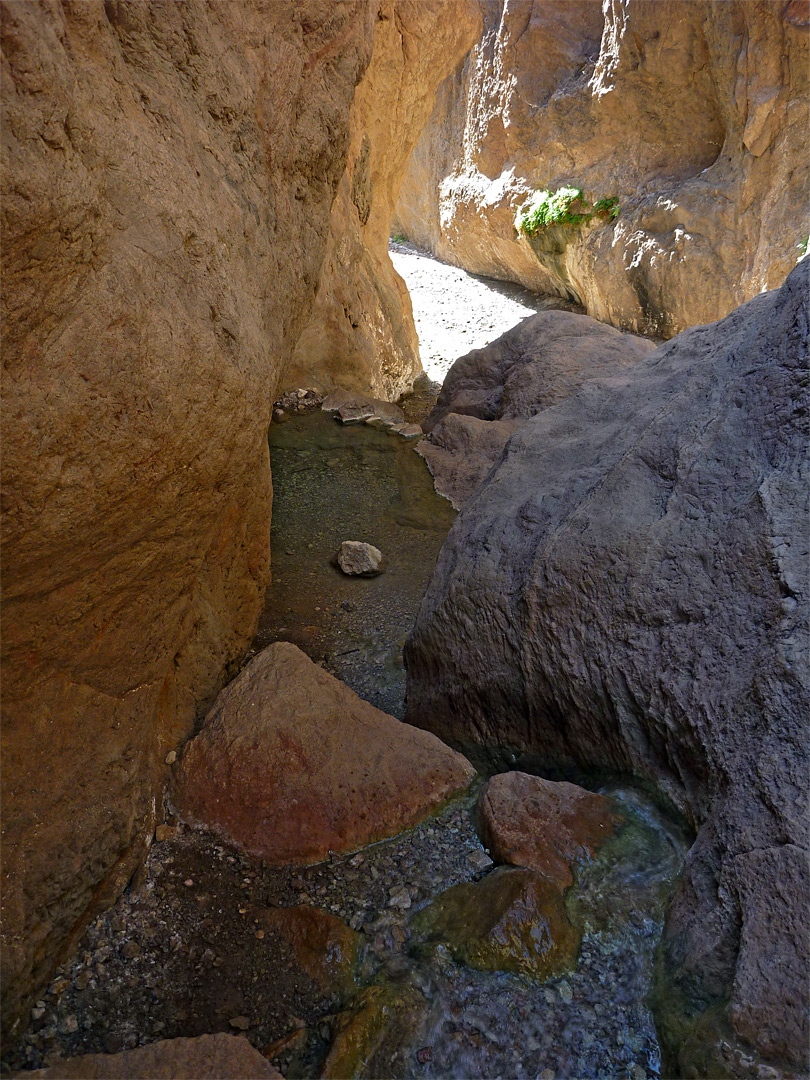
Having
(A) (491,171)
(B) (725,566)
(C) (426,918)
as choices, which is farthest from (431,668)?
(A) (491,171)

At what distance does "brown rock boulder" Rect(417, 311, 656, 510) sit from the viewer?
641 cm

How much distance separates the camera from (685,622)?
2416 millimetres

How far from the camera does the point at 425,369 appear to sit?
33.4ft

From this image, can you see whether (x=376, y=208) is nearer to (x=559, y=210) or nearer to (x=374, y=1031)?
(x=559, y=210)

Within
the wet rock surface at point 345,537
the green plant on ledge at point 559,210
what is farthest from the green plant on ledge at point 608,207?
the wet rock surface at point 345,537

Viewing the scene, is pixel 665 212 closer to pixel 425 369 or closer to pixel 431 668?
pixel 425 369

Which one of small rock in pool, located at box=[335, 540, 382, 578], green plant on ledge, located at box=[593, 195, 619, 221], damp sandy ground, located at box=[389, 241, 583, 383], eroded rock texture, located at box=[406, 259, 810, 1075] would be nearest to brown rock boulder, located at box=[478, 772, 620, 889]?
eroded rock texture, located at box=[406, 259, 810, 1075]

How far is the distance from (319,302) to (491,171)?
6.69 meters

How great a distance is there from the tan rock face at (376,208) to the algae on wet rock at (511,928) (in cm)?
663

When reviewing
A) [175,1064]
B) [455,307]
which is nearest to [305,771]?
[175,1064]

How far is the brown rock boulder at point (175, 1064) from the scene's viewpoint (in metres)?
1.76

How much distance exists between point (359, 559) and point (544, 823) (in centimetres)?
271

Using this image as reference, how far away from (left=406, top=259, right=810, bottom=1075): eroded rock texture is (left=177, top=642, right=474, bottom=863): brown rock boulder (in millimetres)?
388

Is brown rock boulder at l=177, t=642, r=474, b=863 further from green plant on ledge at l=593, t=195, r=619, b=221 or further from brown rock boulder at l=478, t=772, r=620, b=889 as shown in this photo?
green plant on ledge at l=593, t=195, r=619, b=221
